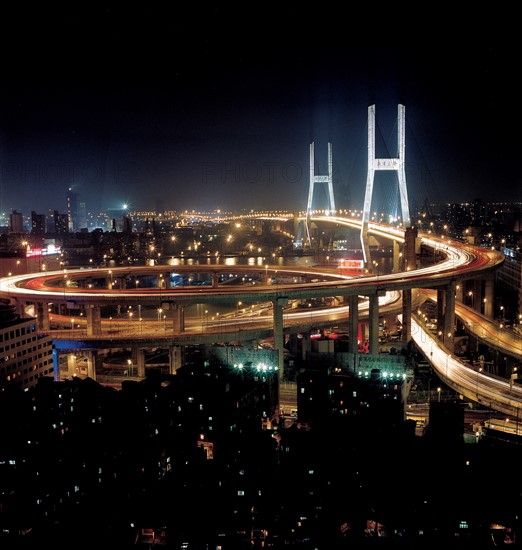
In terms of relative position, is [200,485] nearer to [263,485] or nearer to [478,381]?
[263,485]

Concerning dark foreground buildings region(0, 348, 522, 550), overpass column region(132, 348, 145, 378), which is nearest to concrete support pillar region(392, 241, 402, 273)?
overpass column region(132, 348, 145, 378)

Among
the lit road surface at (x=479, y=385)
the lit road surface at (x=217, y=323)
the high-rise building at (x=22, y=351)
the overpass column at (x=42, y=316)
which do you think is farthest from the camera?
the overpass column at (x=42, y=316)

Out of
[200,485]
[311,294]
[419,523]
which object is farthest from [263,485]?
[311,294]

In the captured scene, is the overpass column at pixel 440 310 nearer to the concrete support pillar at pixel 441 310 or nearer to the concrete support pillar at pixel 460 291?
the concrete support pillar at pixel 441 310

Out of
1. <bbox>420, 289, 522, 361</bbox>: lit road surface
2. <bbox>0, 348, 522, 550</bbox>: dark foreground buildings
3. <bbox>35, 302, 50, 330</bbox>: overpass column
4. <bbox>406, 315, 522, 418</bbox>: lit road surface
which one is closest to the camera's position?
<bbox>0, 348, 522, 550</bbox>: dark foreground buildings

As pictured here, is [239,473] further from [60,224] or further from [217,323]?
[60,224]

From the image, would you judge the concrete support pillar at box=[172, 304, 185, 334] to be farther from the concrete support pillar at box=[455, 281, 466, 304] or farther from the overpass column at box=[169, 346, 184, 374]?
the concrete support pillar at box=[455, 281, 466, 304]

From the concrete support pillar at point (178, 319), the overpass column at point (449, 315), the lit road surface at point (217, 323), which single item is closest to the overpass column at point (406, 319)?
the overpass column at point (449, 315)
